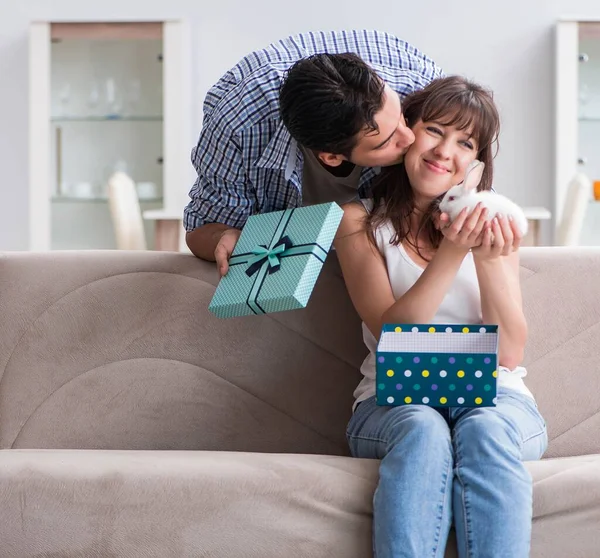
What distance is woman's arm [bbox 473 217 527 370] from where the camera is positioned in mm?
1598

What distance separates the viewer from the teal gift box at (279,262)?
1573mm

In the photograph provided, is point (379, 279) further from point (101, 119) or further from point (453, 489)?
point (101, 119)

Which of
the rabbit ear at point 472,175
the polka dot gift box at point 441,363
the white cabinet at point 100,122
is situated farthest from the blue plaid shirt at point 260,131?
the white cabinet at point 100,122

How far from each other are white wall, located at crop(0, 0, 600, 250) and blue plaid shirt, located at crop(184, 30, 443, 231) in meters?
2.82

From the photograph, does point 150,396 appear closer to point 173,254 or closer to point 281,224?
point 173,254

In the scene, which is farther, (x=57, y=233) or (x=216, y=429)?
(x=57, y=233)

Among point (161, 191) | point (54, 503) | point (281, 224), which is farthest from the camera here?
point (161, 191)

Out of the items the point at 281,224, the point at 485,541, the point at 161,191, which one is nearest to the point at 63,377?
the point at 281,224

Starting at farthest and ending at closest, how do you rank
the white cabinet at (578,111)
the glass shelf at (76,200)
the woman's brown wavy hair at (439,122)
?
the glass shelf at (76,200) → the white cabinet at (578,111) → the woman's brown wavy hair at (439,122)

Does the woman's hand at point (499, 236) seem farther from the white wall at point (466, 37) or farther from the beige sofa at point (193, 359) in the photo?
the white wall at point (466, 37)

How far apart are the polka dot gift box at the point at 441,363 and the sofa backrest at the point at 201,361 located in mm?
357

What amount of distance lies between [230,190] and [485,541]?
920 millimetres

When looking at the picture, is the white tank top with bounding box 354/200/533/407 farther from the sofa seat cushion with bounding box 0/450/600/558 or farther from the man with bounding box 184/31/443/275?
the sofa seat cushion with bounding box 0/450/600/558

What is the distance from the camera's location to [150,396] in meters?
1.90
